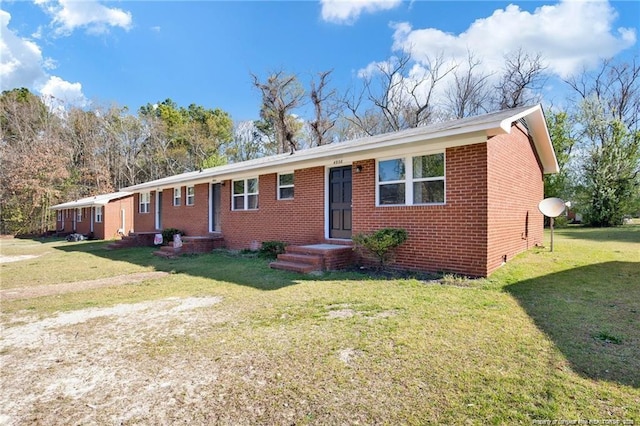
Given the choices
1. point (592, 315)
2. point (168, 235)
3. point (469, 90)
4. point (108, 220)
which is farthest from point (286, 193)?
point (469, 90)

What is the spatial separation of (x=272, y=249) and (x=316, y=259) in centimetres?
284

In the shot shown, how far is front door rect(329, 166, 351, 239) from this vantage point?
30.8 ft

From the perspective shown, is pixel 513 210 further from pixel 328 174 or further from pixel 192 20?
pixel 192 20

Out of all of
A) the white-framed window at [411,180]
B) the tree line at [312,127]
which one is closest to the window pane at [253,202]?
the white-framed window at [411,180]

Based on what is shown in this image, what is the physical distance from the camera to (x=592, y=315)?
14.9ft

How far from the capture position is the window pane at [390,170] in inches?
313

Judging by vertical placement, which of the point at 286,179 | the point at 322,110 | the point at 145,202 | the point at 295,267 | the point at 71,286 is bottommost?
the point at 71,286

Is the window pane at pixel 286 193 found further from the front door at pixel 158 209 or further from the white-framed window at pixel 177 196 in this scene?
the front door at pixel 158 209

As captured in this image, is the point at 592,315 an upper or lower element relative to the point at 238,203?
lower

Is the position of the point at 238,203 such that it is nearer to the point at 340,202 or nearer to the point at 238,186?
the point at 238,186

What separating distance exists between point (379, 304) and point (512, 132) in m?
6.09

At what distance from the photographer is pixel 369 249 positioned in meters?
7.76

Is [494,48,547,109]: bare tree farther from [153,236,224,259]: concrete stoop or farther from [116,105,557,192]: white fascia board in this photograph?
[153,236,224,259]: concrete stoop

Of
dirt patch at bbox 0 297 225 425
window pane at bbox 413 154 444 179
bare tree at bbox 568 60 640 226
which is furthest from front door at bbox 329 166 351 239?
bare tree at bbox 568 60 640 226
